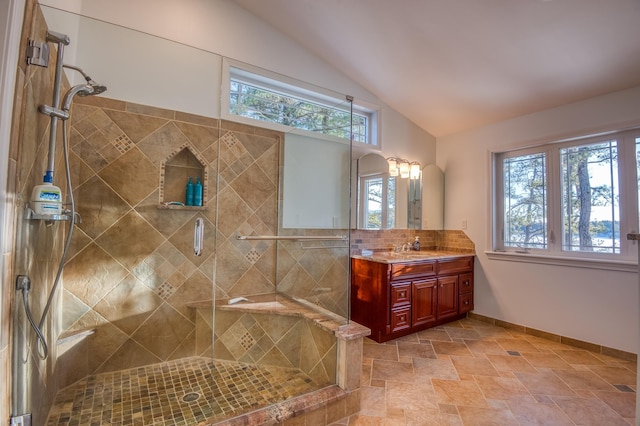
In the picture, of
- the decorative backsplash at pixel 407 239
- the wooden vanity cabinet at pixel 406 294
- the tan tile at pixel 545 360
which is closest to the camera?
the tan tile at pixel 545 360

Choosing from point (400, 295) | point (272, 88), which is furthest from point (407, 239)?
point (272, 88)

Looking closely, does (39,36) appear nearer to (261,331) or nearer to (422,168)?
(261,331)

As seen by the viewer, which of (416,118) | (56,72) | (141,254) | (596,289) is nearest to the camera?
(56,72)

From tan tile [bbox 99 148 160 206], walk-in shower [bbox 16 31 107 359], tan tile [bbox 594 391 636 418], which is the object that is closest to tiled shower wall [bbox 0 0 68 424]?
walk-in shower [bbox 16 31 107 359]

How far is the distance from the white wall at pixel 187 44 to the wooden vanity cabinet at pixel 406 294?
2057mm

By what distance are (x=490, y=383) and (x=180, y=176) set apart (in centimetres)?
277

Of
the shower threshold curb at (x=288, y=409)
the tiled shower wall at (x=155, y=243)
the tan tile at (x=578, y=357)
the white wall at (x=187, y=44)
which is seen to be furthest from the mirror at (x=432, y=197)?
the shower threshold curb at (x=288, y=409)

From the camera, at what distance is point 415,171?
3.69 metres

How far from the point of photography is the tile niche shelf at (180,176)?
7.14ft

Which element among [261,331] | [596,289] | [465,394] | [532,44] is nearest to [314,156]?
[261,331]

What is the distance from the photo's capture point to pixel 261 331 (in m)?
2.20

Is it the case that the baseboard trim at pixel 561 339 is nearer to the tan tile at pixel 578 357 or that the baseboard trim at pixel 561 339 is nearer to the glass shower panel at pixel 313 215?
the tan tile at pixel 578 357

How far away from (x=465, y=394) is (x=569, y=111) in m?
2.83

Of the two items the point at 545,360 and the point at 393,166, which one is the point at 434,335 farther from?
the point at 393,166
